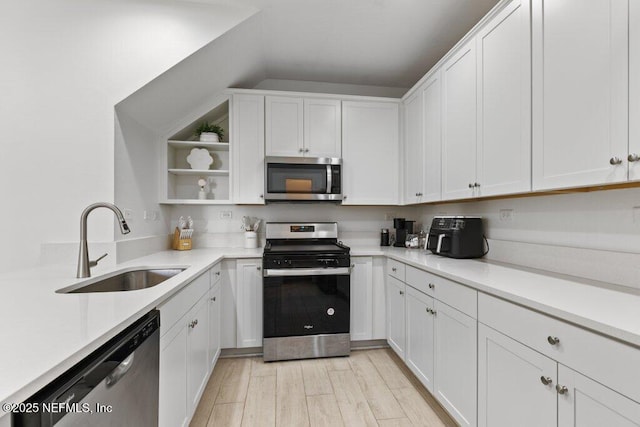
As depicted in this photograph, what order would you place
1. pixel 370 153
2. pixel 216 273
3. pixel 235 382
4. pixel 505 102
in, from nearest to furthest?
1. pixel 505 102
2. pixel 235 382
3. pixel 216 273
4. pixel 370 153

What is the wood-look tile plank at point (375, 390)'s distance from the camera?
181 centimetres

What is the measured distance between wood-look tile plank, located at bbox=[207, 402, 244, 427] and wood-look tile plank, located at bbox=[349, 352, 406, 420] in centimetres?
82

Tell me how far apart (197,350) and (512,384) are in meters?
1.61

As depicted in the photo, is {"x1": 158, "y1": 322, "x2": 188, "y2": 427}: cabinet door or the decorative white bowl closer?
{"x1": 158, "y1": 322, "x2": 188, "y2": 427}: cabinet door

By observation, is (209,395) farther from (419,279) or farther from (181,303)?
(419,279)

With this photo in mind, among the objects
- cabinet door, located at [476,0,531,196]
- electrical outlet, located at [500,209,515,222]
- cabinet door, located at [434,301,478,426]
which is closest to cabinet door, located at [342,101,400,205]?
electrical outlet, located at [500,209,515,222]

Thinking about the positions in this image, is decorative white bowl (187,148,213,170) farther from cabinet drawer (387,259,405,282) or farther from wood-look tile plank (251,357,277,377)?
cabinet drawer (387,259,405,282)

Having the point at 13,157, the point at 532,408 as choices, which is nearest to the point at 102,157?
the point at 13,157

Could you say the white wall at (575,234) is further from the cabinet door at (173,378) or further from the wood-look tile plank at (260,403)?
the cabinet door at (173,378)

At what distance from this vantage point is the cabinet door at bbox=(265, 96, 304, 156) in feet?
9.19

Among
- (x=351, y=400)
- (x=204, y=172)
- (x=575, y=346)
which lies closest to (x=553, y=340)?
(x=575, y=346)

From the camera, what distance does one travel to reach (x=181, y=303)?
1485mm

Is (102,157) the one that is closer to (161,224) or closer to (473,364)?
(161,224)

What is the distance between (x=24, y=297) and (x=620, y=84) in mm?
2367
